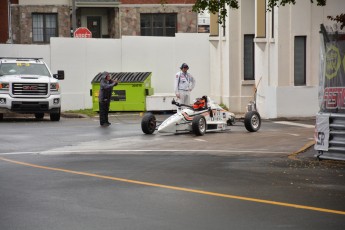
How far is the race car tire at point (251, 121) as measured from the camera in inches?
987

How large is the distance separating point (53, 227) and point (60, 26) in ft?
148

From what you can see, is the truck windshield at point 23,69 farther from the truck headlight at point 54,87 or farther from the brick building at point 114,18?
the brick building at point 114,18

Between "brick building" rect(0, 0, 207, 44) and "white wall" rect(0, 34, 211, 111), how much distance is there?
14.8 meters

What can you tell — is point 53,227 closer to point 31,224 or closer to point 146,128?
point 31,224

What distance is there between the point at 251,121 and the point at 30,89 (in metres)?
9.44

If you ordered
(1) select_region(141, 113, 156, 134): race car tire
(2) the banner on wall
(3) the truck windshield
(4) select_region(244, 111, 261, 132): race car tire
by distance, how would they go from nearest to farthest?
(2) the banner on wall → (1) select_region(141, 113, 156, 134): race car tire → (4) select_region(244, 111, 261, 132): race car tire → (3) the truck windshield

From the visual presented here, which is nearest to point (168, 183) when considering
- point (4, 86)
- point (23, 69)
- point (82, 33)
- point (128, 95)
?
point (4, 86)

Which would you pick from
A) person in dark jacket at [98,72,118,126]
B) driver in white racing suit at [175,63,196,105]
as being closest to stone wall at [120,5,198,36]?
person in dark jacket at [98,72,118,126]

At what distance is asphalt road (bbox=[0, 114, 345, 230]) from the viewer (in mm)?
10695

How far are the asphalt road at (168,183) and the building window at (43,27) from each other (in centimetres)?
3174

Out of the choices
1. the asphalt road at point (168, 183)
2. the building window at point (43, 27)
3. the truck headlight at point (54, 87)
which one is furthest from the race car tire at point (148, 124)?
the building window at point (43, 27)

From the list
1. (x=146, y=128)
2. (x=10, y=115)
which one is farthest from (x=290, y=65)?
(x=10, y=115)

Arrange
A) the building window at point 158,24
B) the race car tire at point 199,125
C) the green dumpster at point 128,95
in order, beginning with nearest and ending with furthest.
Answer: the race car tire at point 199,125 < the green dumpster at point 128,95 < the building window at point 158,24

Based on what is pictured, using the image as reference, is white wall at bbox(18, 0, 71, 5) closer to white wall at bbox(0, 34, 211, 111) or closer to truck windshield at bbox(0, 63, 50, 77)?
white wall at bbox(0, 34, 211, 111)
